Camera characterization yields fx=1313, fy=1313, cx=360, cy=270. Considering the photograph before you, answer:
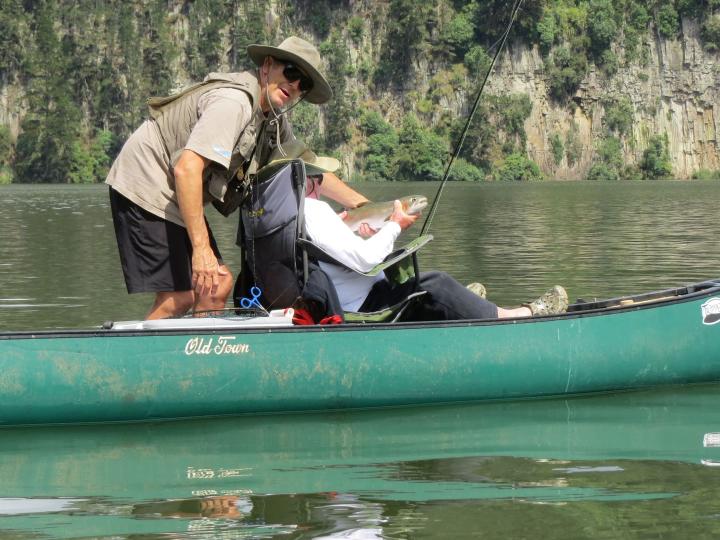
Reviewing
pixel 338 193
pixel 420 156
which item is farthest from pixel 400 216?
pixel 420 156

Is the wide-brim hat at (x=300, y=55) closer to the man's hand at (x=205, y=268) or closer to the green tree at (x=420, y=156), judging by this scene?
the man's hand at (x=205, y=268)

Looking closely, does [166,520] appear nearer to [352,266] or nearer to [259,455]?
[259,455]

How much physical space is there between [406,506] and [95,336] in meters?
2.28

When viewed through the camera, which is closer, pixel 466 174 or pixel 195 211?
pixel 195 211

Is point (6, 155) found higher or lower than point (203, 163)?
higher

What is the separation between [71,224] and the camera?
105 feet

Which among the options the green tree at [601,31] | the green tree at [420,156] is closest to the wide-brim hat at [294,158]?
the green tree at [420,156]

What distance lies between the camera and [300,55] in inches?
278

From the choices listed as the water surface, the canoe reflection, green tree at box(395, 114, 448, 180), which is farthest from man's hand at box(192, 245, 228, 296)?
green tree at box(395, 114, 448, 180)

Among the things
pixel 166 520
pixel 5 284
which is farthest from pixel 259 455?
pixel 5 284

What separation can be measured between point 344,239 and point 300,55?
40.1 inches

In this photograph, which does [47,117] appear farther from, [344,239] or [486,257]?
[344,239]

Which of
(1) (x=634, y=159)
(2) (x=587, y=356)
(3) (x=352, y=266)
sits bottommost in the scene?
(2) (x=587, y=356)

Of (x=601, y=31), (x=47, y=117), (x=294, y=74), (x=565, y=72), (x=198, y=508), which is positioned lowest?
(x=198, y=508)
